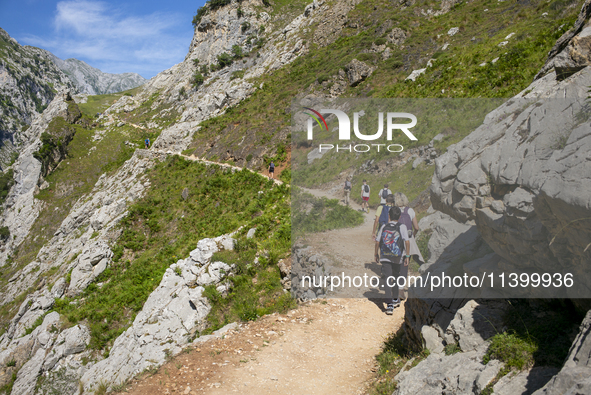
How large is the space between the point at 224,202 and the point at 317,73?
2302 centimetres

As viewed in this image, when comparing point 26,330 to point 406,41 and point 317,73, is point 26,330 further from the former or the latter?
point 406,41

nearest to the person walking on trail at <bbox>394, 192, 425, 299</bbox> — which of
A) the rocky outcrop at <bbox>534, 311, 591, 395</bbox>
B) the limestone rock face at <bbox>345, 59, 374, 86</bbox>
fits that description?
the rocky outcrop at <bbox>534, 311, 591, 395</bbox>

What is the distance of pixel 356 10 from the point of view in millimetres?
47469

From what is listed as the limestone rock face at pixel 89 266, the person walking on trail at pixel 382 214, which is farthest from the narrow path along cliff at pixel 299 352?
the limestone rock face at pixel 89 266

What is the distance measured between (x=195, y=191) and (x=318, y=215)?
18667mm

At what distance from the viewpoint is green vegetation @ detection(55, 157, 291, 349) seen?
41.8 feet

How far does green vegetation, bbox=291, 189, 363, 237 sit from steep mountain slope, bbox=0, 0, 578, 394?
685mm

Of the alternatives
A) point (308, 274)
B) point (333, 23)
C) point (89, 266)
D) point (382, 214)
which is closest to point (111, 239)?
point (89, 266)

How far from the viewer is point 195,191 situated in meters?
25.9

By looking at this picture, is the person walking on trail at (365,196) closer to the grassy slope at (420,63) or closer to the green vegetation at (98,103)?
the grassy slope at (420,63)

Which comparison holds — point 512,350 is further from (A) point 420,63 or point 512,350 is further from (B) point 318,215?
(A) point 420,63

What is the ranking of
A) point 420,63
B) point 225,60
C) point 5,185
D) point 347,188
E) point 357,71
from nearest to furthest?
1. point 347,188
2. point 420,63
3. point 357,71
4. point 5,185
5. point 225,60

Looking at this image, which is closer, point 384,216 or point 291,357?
point 291,357

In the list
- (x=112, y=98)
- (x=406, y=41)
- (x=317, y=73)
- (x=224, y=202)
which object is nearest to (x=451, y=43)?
(x=406, y=41)
